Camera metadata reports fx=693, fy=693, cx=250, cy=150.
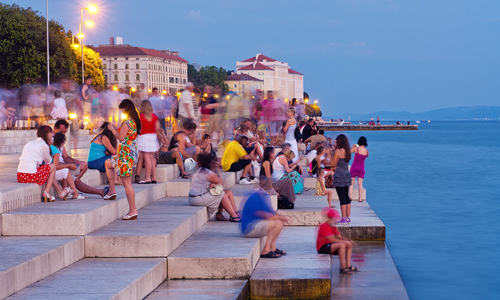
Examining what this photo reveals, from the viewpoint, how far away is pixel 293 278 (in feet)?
24.4

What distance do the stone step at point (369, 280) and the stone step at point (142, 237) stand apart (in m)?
1.95

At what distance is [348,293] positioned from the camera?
26.5ft

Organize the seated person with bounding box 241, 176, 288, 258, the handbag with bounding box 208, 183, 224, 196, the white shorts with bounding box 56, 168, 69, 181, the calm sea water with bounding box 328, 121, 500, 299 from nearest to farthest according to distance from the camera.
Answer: the seated person with bounding box 241, 176, 288, 258 → the white shorts with bounding box 56, 168, 69, 181 → the handbag with bounding box 208, 183, 224, 196 → the calm sea water with bounding box 328, 121, 500, 299

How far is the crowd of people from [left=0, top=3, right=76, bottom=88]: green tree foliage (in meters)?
33.8

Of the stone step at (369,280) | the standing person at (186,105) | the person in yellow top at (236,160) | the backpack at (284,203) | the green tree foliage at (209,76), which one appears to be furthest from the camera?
the green tree foliage at (209,76)

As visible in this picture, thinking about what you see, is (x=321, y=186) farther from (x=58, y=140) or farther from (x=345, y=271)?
(x=58, y=140)

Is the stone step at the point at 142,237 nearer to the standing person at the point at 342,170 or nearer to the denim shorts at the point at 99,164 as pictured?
the denim shorts at the point at 99,164

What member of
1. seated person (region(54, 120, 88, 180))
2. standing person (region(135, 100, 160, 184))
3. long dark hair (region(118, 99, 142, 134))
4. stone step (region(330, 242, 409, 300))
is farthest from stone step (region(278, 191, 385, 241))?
long dark hair (region(118, 99, 142, 134))

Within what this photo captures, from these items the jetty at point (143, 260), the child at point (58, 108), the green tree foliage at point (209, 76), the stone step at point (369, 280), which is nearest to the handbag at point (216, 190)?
the jetty at point (143, 260)

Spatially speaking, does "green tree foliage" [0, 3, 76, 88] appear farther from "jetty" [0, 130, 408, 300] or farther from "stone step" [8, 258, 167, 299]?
"stone step" [8, 258, 167, 299]

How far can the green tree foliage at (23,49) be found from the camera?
167 feet

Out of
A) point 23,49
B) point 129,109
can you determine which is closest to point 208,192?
point 129,109

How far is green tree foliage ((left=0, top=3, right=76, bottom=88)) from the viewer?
5103cm

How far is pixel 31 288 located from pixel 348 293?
3711 mm
